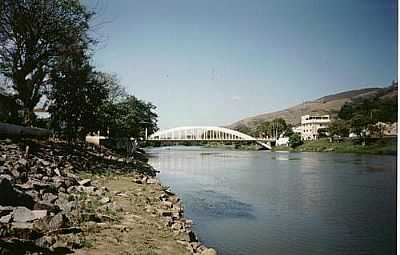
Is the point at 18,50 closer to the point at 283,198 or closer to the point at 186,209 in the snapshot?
the point at 186,209

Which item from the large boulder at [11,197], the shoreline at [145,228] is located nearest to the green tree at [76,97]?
the shoreline at [145,228]

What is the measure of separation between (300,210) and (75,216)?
95.8 inches

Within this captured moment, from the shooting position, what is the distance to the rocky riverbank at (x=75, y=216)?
1669 millimetres

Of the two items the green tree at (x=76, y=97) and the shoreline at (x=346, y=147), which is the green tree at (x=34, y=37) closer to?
the green tree at (x=76, y=97)

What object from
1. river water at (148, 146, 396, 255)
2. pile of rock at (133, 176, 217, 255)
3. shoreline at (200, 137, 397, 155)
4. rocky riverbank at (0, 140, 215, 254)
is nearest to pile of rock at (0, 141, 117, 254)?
rocky riverbank at (0, 140, 215, 254)

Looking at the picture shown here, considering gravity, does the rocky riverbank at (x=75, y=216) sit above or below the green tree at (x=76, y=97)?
below

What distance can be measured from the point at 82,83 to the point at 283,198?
3050 mm

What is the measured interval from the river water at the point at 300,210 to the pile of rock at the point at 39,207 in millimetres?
961

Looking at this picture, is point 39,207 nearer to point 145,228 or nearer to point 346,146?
point 145,228

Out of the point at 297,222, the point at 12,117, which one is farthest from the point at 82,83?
the point at 297,222

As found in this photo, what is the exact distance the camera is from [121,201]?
9.50 feet

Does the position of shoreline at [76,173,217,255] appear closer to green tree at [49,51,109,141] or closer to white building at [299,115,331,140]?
green tree at [49,51,109,141]

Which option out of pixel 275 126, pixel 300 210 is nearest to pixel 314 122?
pixel 300 210

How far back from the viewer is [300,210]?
3949 millimetres
